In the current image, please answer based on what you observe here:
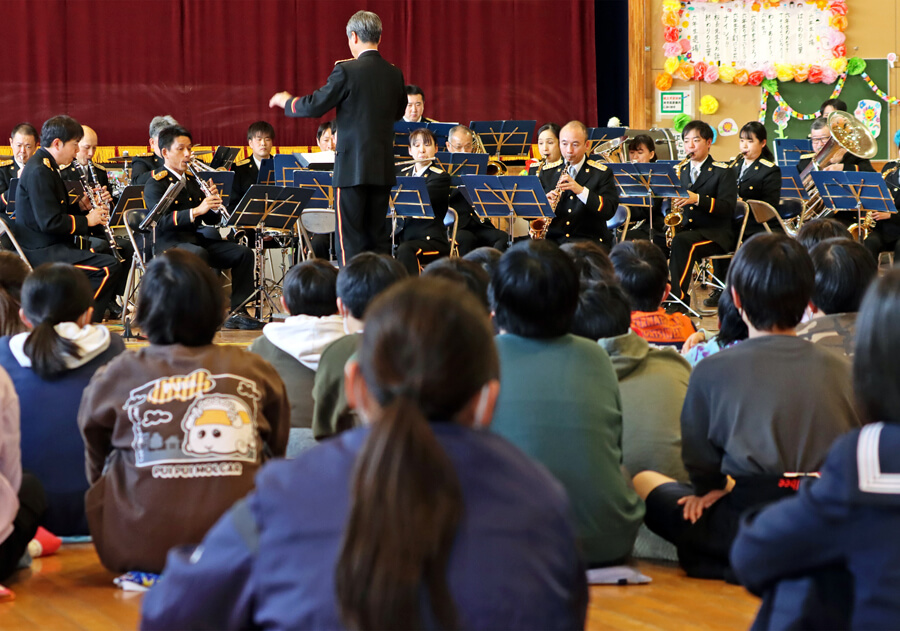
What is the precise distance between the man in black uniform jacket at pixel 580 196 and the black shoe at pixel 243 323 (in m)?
1.92

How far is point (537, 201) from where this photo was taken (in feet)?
20.2

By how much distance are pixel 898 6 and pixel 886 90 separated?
0.82 metres

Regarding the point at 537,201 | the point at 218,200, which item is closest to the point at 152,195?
the point at 218,200

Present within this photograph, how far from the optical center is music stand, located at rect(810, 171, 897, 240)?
679 centimetres

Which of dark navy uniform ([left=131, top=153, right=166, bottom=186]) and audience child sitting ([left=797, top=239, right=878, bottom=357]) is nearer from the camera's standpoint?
audience child sitting ([left=797, top=239, right=878, bottom=357])

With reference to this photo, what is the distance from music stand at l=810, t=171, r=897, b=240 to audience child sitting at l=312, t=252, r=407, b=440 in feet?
16.0

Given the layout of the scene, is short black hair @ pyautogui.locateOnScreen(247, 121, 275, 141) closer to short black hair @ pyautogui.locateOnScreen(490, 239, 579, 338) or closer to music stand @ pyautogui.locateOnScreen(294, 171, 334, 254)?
music stand @ pyautogui.locateOnScreen(294, 171, 334, 254)

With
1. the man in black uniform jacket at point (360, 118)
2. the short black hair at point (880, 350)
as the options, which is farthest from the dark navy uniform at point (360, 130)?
the short black hair at point (880, 350)

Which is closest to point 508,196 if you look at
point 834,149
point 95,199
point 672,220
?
point 672,220

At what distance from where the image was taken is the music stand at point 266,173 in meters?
7.52

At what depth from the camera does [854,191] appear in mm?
6840

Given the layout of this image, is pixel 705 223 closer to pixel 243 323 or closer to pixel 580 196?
pixel 580 196

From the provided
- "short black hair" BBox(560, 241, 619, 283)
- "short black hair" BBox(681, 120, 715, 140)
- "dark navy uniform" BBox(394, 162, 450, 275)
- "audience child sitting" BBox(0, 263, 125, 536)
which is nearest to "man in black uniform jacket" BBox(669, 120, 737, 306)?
"short black hair" BBox(681, 120, 715, 140)

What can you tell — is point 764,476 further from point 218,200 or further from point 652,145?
point 652,145
